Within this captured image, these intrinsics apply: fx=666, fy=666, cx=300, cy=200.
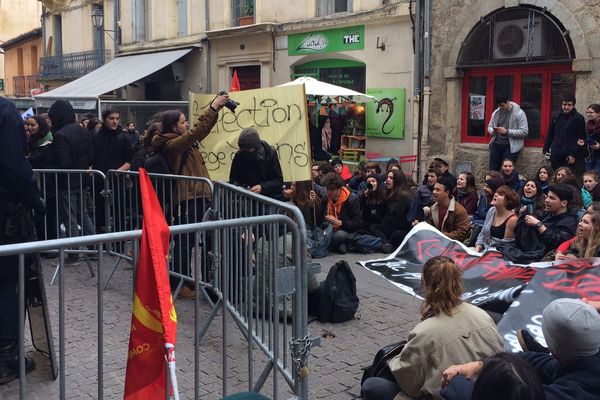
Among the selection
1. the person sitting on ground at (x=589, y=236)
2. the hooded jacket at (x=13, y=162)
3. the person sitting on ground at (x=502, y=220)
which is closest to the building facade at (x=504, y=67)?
the person sitting on ground at (x=502, y=220)

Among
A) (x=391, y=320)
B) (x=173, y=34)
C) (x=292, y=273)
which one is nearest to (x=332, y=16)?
(x=173, y=34)

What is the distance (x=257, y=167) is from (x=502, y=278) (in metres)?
2.63

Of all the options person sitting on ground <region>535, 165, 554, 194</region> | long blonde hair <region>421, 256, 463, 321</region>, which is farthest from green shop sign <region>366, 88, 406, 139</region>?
long blonde hair <region>421, 256, 463, 321</region>

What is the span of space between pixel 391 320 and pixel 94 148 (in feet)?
15.3

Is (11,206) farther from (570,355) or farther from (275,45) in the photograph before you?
(275,45)

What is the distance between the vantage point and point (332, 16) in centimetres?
1600

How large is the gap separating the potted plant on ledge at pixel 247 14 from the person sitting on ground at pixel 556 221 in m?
13.7

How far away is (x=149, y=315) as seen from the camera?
3033 millimetres

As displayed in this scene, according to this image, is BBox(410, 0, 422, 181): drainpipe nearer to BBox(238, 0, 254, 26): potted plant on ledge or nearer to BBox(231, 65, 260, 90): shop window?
BBox(231, 65, 260, 90): shop window

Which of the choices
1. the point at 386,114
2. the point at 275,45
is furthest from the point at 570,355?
the point at 275,45

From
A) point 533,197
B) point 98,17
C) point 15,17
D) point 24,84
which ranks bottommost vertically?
point 533,197

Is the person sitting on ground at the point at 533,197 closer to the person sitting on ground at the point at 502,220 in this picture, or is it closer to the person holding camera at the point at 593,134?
the person sitting on ground at the point at 502,220

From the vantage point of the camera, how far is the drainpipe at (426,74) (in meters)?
13.5

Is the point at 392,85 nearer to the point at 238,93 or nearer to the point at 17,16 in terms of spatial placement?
the point at 238,93
